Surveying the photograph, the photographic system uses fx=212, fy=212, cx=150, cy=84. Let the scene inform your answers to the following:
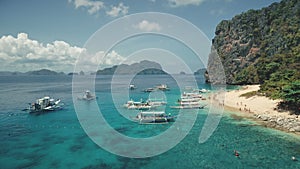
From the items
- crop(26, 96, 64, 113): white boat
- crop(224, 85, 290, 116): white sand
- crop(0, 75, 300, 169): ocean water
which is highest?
crop(224, 85, 290, 116): white sand

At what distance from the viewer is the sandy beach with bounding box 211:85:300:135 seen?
2682 cm

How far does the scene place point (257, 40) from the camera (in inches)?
3300

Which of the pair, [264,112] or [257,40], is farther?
[257,40]

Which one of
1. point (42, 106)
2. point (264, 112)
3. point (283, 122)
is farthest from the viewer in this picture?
point (42, 106)

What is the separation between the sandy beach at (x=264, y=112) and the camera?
88.0 feet

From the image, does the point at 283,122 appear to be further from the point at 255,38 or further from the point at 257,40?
the point at 255,38

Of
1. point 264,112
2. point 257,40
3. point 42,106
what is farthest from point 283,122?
point 257,40

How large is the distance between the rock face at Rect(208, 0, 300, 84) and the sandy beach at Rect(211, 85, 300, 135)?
103 feet

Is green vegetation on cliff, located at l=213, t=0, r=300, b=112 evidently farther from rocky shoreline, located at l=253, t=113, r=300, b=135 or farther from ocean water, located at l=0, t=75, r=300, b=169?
ocean water, located at l=0, t=75, r=300, b=169

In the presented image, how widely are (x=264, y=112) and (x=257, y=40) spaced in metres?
60.3

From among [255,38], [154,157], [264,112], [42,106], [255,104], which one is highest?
[255,38]

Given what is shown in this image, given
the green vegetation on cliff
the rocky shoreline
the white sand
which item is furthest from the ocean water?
the green vegetation on cliff

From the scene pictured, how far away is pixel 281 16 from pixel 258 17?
27.1ft

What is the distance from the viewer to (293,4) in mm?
79000
